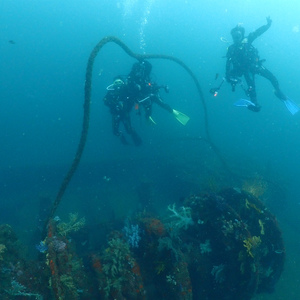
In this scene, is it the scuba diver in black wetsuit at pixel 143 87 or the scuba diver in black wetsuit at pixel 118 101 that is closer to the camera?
the scuba diver in black wetsuit at pixel 118 101

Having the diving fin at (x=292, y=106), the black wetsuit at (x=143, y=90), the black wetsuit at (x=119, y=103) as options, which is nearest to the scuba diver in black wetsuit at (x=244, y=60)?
the diving fin at (x=292, y=106)

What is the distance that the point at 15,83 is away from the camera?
83.5 m

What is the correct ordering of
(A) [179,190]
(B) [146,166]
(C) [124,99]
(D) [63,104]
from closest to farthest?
(C) [124,99] < (A) [179,190] < (B) [146,166] < (D) [63,104]

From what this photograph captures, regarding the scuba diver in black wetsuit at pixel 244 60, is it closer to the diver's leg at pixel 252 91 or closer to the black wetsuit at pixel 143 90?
the diver's leg at pixel 252 91

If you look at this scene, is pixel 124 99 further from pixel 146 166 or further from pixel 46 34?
pixel 46 34

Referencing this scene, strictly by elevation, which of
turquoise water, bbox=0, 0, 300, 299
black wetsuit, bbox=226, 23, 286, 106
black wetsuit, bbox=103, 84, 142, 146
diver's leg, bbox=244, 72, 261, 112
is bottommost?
turquoise water, bbox=0, 0, 300, 299

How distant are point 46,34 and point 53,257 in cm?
13403

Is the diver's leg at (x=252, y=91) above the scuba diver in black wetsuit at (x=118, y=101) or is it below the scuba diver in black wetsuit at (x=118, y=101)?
above

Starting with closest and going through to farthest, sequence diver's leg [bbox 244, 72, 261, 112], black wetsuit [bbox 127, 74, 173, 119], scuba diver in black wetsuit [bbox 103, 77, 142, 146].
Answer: diver's leg [bbox 244, 72, 261, 112]
scuba diver in black wetsuit [bbox 103, 77, 142, 146]
black wetsuit [bbox 127, 74, 173, 119]

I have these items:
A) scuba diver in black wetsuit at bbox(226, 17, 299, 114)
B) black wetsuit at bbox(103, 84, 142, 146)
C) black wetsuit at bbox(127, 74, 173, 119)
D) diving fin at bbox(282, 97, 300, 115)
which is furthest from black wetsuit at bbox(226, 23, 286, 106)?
black wetsuit at bbox(103, 84, 142, 146)

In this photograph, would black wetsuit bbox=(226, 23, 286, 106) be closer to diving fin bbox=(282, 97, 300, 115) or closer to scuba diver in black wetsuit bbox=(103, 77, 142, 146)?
diving fin bbox=(282, 97, 300, 115)

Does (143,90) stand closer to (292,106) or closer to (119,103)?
(119,103)

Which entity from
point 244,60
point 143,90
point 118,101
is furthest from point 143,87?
point 244,60

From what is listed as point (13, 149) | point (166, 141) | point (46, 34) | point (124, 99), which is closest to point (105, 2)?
Result: point (46, 34)
